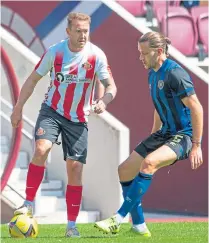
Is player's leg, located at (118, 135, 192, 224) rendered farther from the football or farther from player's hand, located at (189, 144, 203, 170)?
the football

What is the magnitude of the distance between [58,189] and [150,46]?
4678mm

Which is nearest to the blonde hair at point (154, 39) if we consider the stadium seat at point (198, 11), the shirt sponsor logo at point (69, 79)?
the shirt sponsor logo at point (69, 79)

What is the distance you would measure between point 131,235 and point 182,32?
303 inches

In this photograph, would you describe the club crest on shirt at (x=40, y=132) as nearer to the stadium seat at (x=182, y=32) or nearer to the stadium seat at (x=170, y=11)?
the stadium seat at (x=182, y=32)

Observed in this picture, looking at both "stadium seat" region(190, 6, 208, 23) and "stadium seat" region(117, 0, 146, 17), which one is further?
"stadium seat" region(190, 6, 208, 23)

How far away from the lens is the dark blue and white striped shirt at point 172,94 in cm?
880

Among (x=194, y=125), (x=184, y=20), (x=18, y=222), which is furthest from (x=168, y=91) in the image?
(x=184, y=20)

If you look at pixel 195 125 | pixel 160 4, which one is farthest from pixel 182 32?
pixel 195 125

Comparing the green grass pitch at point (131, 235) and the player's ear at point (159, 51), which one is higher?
the player's ear at point (159, 51)

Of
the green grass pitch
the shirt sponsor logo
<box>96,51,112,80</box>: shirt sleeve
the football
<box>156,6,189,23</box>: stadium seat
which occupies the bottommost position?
the green grass pitch

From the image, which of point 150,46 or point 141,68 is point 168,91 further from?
point 141,68

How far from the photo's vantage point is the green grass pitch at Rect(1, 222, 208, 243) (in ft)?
29.0

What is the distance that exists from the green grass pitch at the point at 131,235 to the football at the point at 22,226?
0.08 meters

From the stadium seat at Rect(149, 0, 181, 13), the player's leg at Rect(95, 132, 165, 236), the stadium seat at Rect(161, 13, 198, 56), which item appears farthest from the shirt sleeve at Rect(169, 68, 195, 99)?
the stadium seat at Rect(149, 0, 181, 13)
